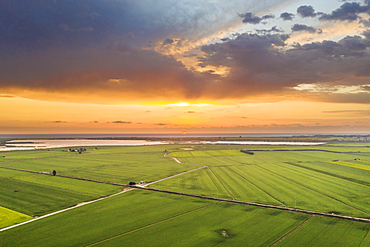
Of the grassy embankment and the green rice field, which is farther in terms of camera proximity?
the green rice field

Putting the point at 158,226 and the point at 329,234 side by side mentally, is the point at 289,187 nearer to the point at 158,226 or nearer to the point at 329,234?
the point at 329,234

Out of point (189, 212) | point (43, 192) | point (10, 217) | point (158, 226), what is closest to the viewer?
point (158, 226)

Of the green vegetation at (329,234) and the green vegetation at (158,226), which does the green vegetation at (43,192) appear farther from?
the green vegetation at (329,234)

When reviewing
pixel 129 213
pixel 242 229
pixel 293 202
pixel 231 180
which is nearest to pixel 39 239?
pixel 129 213

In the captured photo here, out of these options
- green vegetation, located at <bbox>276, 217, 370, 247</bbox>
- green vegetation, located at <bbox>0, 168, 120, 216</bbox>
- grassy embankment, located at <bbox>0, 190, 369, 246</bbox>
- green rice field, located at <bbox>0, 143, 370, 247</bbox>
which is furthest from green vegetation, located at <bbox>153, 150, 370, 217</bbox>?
green vegetation, located at <bbox>0, 168, 120, 216</bbox>

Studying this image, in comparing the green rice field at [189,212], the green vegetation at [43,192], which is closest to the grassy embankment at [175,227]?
the green rice field at [189,212]

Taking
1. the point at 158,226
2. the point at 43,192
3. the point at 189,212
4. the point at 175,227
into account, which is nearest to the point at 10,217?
the point at 43,192

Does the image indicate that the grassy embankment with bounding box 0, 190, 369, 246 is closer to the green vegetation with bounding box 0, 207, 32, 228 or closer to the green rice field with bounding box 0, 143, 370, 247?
the green rice field with bounding box 0, 143, 370, 247

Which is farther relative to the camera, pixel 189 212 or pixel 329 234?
pixel 189 212
